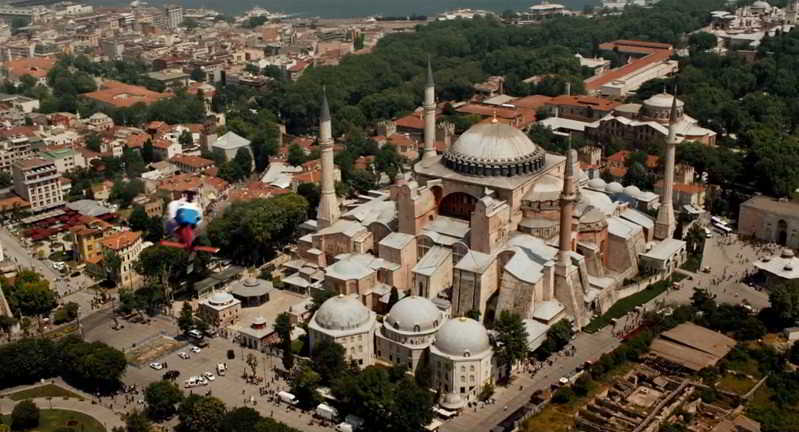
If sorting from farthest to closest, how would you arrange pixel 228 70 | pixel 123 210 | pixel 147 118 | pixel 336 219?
1. pixel 228 70
2. pixel 147 118
3. pixel 123 210
4. pixel 336 219

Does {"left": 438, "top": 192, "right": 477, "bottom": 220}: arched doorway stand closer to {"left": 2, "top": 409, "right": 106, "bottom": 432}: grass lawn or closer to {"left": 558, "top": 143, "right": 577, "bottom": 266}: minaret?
{"left": 558, "top": 143, "right": 577, "bottom": 266}: minaret

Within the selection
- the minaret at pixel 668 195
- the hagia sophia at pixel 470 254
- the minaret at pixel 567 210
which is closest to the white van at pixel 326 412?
the hagia sophia at pixel 470 254

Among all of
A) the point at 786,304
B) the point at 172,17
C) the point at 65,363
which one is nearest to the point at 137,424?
the point at 65,363

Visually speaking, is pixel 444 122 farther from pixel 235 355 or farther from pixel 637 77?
pixel 235 355

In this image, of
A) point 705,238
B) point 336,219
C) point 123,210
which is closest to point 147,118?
point 123,210

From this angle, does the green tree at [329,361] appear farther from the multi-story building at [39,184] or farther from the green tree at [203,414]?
the multi-story building at [39,184]

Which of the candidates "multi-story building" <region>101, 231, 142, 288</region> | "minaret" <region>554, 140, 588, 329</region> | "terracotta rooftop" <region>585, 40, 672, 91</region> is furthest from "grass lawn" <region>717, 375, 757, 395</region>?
"terracotta rooftop" <region>585, 40, 672, 91</region>

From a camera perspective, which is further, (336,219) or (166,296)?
(336,219)
